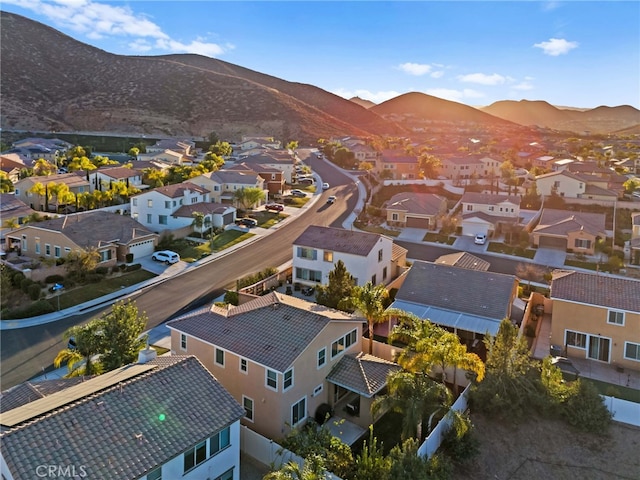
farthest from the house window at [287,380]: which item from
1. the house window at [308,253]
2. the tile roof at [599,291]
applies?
the house window at [308,253]

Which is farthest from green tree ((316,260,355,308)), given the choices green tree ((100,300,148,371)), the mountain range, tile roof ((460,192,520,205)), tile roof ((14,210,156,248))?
the mountain range

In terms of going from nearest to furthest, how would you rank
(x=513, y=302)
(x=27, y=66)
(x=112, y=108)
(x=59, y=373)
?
(x=59, y=373)
(x=513, y=302)
(x=112, y=108)
(x=27, y=66)

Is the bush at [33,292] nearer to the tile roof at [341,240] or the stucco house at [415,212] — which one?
the tile roof at [341,240]

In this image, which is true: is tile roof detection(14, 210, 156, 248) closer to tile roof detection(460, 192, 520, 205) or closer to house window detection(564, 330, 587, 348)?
house window detection(564, 330, 587, 348)

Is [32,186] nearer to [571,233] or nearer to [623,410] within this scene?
[571,233]

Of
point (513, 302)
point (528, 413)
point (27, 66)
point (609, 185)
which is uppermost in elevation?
point (27, 66)

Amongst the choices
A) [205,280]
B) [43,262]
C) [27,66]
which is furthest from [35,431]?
[27,66]

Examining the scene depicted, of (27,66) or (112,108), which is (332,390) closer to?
(112,108)
